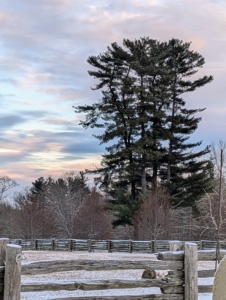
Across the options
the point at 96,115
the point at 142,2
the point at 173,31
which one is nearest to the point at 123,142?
the point at 96,115

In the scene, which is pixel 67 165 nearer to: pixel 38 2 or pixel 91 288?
pixel 38 2

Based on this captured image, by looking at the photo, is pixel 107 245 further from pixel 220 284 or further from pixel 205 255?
pixel 220 284

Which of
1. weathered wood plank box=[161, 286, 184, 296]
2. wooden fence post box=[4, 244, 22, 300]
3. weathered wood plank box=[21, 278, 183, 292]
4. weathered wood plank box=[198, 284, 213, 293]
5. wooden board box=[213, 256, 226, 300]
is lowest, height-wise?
weathered wood plank box=[198, 284, 213, 293]

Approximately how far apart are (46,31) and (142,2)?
559cm

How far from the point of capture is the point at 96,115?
3073cm

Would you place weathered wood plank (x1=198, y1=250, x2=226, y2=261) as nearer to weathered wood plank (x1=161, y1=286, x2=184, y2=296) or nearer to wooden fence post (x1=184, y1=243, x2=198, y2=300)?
wooden fence post (x1=184, y1=243, x2=198, y2=300)

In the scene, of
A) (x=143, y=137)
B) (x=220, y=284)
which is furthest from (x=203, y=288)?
(x=143, y=137)

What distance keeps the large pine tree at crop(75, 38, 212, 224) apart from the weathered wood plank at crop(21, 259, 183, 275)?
74.4ft

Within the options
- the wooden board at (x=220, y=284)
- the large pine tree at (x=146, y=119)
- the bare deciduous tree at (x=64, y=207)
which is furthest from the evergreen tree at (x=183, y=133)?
the wooden board at (x=220, y=284)

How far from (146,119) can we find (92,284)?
24.0 metres

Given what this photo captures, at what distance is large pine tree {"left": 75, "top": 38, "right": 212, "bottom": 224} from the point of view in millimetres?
29078

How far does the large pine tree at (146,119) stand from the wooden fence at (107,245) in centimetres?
257

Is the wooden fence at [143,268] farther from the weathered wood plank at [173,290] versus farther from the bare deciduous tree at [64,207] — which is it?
the bare deciduous tree at [64,207]

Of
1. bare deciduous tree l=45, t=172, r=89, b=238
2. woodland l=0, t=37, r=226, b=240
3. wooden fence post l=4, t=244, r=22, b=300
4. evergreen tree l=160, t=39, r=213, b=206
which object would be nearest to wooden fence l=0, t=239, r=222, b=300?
wooden fence post l=4, t=244, r=22, b=300
